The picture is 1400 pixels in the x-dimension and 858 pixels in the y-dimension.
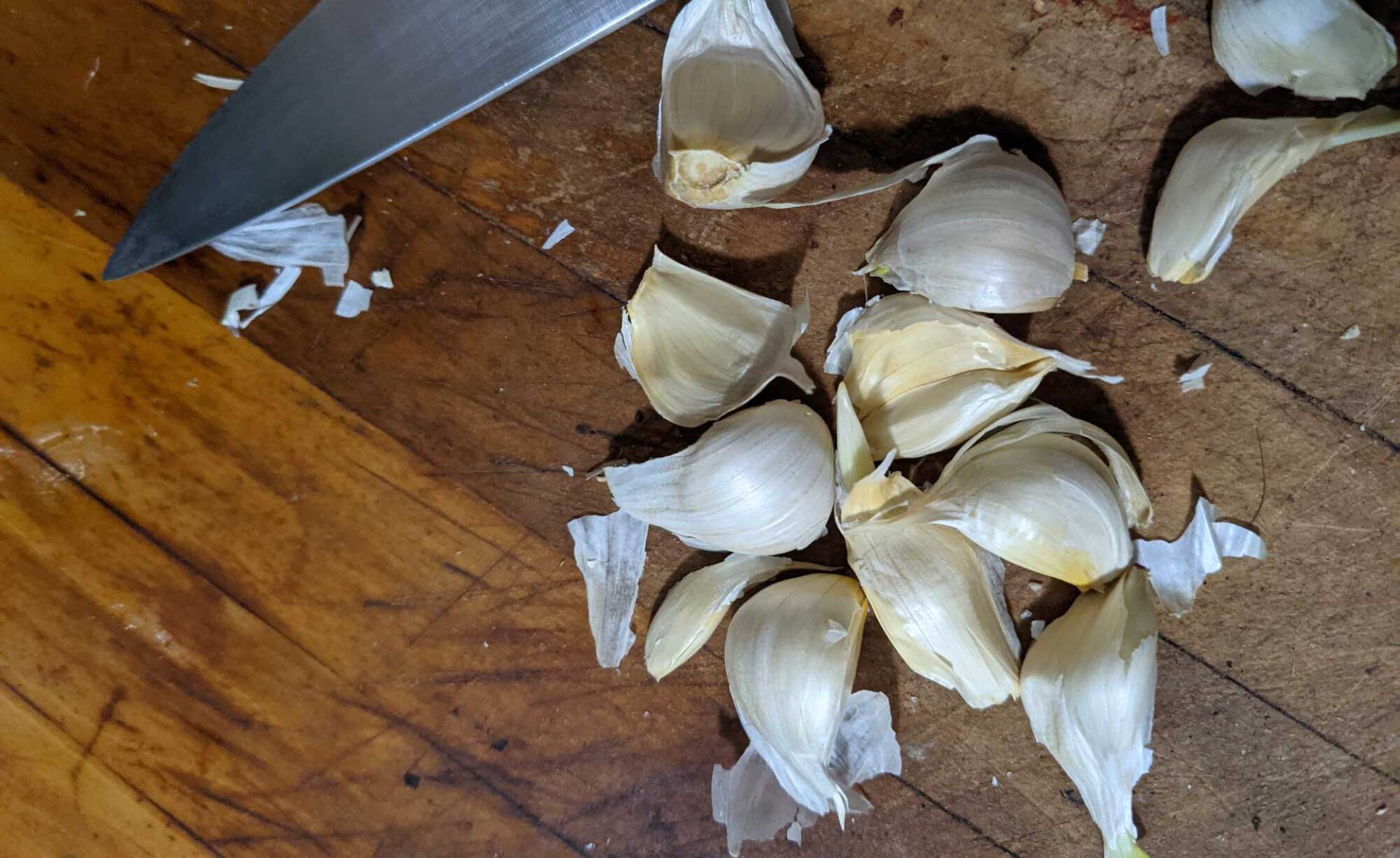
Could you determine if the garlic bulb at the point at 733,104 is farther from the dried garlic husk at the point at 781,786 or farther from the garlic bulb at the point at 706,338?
the dried garlic husk at the point at 781,786

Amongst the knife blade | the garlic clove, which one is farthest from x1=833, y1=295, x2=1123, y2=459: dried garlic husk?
the knife blade

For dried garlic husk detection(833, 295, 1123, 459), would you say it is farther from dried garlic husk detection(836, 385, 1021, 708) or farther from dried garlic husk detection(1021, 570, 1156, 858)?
dried garlic husk detection(1021, 570, 1156, 858)

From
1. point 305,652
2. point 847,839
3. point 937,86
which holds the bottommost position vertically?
point 847,839

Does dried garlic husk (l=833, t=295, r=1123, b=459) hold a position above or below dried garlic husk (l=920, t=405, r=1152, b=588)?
above

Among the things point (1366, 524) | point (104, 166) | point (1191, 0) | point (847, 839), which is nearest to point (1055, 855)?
point (847, 839)

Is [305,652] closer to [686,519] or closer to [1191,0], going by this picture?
[686,519]

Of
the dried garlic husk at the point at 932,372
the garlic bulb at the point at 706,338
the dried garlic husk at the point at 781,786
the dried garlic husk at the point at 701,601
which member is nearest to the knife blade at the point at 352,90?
the garlic bulb at the point at 706,338

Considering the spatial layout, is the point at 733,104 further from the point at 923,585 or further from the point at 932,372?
the point at 923,585
